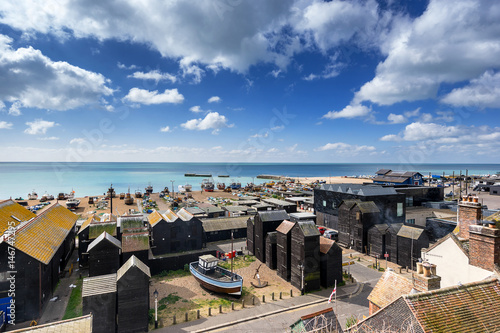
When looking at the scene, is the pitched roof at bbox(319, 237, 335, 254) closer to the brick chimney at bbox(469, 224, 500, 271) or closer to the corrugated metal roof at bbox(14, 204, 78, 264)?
the brick chimney at bbox(469, 224, 500, 271)

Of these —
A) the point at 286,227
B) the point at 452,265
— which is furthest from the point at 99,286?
the point at 452,265

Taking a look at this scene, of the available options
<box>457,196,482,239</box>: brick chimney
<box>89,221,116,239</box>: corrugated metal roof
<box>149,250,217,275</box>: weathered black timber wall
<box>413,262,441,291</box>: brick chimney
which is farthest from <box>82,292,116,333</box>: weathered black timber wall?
<box>457,196,482,239</box>: brick chimney

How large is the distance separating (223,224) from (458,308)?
39.5 meters

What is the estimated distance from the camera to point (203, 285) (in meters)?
29.5

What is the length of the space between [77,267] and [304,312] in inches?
1244

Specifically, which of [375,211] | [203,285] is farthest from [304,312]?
[375,211]

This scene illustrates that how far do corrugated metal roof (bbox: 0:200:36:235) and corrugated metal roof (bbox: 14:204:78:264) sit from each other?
2993 mm

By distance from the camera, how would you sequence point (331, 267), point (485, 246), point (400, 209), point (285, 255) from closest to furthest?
point (485, 246) < point (331, 267) < point (285, 255) < point (400, 209)

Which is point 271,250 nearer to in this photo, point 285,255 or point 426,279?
point 285,255

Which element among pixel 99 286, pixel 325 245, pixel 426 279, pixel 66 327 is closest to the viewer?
pixel 66 327

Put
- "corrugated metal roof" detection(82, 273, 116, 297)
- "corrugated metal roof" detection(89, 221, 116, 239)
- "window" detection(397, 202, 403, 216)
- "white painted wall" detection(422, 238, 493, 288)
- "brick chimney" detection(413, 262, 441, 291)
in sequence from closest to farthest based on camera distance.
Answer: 1. "brick chimney" detection(413, 262, 441, 291)
2. "white painted wall" detection(422, 238, 493, 288)
3. "corrugated metal roof" detection(82, 273, 116, 297)
4. "corrugated metal roof" detection(89, 221, 116, 239)
5. "window" detection(397, 202, 403, 216)

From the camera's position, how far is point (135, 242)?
103 ft

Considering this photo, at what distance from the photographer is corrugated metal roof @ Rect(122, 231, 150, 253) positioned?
30475mm

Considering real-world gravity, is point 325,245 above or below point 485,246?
below
